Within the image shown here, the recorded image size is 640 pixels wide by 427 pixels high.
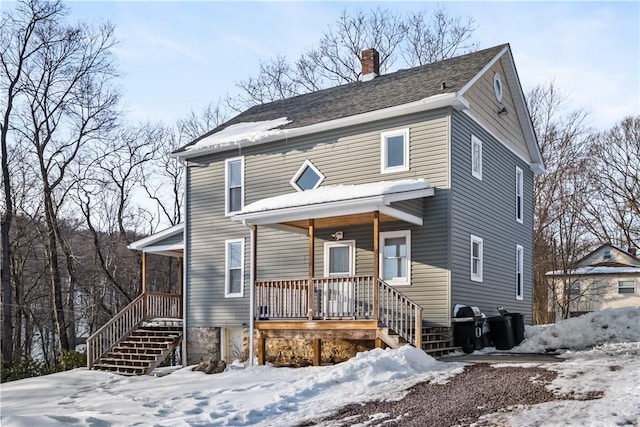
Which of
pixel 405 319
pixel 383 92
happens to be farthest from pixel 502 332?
pixel 383 92

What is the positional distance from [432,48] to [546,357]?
22.2 metres

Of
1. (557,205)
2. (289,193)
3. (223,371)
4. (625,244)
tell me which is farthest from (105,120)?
(625,244)

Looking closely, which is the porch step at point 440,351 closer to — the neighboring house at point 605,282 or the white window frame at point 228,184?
the white window frame at point 228,184

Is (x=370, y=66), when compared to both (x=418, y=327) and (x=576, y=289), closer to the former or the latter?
(x=418, y=327)

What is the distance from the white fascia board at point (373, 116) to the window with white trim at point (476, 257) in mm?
3218

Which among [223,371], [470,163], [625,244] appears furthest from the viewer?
[625,244]

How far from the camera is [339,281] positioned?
12836 mm

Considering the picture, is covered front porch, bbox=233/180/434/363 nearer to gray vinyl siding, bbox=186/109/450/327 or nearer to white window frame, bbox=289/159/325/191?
gray vinyl siding, bbox=186/109/450/327

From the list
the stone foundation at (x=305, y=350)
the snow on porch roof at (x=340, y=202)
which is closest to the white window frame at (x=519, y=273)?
the snow on porch roof at (x=340, y=202)

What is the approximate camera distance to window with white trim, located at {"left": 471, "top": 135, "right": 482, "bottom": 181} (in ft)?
49.1

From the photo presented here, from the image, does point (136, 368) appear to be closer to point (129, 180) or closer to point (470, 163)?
point (470, 163)

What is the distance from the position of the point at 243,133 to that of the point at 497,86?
7.06 meters

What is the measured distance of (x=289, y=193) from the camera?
52.7 ft

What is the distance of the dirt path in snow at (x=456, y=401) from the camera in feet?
23.4
